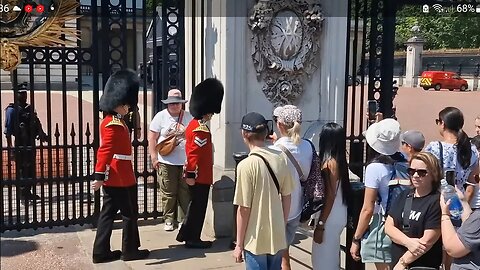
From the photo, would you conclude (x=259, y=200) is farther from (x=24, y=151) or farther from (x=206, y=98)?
(x=24, y=151)

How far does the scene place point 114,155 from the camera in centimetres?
544

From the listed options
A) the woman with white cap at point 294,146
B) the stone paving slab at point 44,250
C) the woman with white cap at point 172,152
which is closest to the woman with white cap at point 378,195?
the woman with white cap at point 294,146

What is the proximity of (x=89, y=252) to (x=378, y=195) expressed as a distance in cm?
312

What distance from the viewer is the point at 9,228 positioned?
635 cm

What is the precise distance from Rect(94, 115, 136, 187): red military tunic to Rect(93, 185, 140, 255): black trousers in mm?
95

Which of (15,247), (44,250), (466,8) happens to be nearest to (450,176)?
(466,8)

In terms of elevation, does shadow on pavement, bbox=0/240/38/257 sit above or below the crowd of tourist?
below

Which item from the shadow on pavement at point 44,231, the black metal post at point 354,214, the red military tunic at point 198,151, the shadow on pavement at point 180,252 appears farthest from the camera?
the shadow on pavement at point 44,231

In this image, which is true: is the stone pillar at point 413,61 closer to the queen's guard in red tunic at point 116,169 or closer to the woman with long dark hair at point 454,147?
the woman with long dark hair at point 454,147

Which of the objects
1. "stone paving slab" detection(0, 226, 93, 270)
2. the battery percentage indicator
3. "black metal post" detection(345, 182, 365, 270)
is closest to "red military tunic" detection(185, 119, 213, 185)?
"stone paving slab" detection(0, 226, 93, 270)

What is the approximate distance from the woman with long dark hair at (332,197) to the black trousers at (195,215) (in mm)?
1773

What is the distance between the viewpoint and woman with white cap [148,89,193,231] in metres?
6.25

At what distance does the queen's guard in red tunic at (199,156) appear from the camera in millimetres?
5844

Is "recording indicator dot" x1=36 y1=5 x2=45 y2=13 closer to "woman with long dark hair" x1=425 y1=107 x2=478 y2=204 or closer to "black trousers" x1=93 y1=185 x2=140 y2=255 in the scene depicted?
"black trousers" x1=93 y1=185 x2=140 y2=255
